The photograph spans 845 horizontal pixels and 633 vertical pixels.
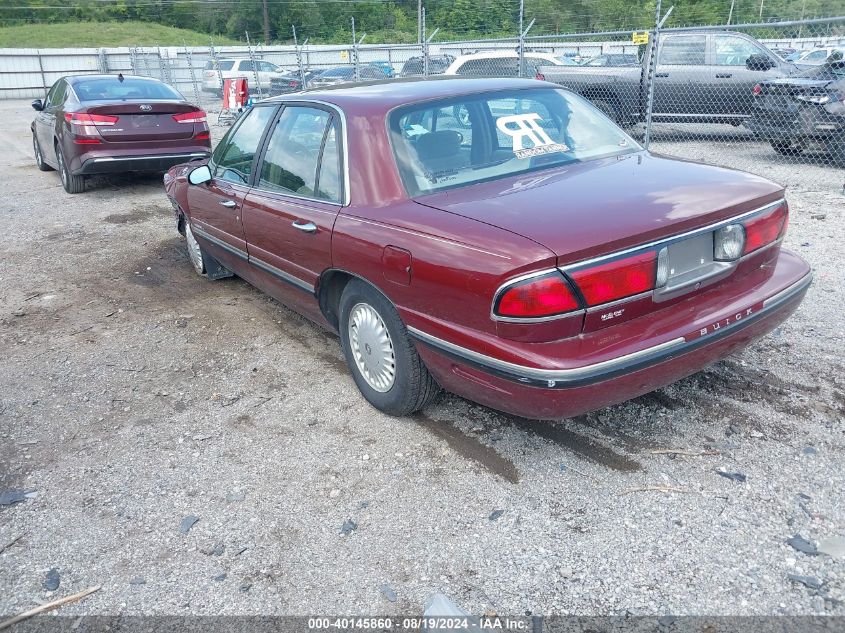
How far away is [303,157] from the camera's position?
3912mm

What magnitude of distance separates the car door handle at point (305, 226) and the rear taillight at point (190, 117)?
6.48 meters

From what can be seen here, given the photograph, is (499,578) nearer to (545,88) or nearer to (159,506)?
(159,506)

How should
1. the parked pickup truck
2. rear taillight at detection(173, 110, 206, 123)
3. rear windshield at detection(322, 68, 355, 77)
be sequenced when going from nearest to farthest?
1. rear taillight at detection(173, 110, 206, 123)
2. the parked pickup truck
3. rear windshield at detection(322, 68, 355, 77)

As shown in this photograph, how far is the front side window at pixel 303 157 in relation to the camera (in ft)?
12.0

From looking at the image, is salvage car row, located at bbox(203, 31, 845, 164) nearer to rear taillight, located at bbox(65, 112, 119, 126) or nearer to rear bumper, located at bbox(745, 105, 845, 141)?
rear bumper, located at bbox(745, 105, 845, 141)

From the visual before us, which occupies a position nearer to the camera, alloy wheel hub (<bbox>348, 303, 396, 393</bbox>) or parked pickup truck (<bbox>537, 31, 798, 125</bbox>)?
alloy wheel hub (<bbox>348, 303, 396, 393</bbox>)

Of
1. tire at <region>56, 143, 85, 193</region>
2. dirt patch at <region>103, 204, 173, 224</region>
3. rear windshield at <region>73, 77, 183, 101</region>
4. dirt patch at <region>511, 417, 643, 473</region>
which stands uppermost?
rear windshield at <region>73, 77, 183, 101</region>

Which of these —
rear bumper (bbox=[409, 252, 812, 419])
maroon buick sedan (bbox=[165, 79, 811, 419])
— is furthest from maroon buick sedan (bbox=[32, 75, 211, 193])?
rear bumper (bbox=[409, 252, 812, 419])

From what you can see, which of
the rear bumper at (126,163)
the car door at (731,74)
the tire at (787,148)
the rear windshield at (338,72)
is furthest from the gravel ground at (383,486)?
the rear windshield at (338,72)

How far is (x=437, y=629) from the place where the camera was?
215 cm

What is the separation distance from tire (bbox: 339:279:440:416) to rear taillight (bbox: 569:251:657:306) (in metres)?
0.93

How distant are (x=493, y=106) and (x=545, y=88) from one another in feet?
1.59

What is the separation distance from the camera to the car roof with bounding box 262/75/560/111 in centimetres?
362

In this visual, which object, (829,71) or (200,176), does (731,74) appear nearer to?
(829,71)
